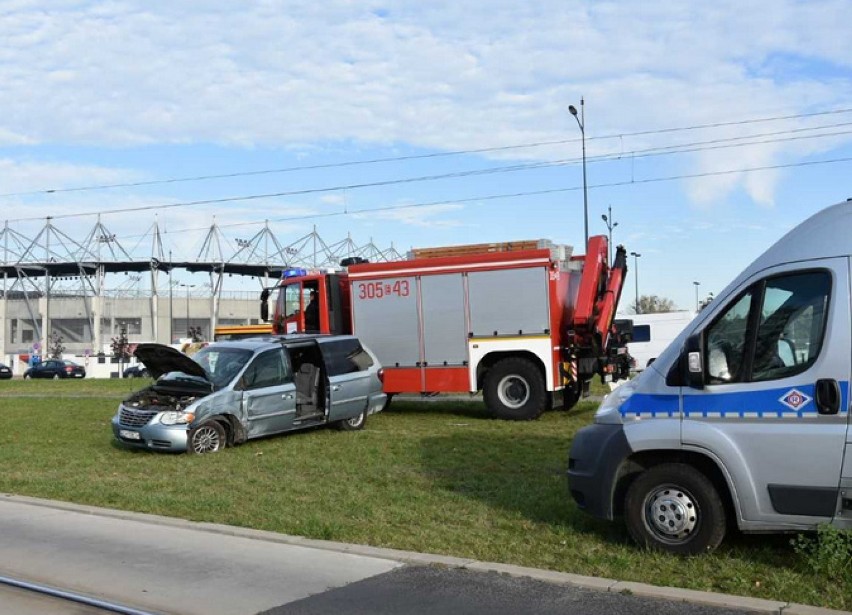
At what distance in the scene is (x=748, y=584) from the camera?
19.5ft

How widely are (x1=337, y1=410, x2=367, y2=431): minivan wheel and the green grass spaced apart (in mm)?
240

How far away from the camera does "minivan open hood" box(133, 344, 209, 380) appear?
13.4m

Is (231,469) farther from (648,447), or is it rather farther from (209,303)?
(209,303)

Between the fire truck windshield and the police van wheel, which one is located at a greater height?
the fire truck windshield

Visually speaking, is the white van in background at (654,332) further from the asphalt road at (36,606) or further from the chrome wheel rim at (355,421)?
the asphalt road at (36,606)

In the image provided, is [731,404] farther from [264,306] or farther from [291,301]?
[264,306]

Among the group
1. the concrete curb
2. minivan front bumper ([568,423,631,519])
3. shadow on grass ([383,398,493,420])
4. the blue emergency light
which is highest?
the blue emergency light

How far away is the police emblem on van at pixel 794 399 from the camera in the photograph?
619 cm

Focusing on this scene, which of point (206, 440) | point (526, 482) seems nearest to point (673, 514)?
point (526, 482)

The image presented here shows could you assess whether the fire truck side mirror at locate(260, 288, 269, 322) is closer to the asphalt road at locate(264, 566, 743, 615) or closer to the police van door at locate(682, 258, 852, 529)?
the asphalt road at locate(264, 566, 743, 615)

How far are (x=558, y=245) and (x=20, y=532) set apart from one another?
1124 cm

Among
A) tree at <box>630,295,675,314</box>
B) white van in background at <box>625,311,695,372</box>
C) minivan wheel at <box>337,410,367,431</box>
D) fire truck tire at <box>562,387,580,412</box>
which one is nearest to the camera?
minivan wheel at <box>337,410,367,431</box>

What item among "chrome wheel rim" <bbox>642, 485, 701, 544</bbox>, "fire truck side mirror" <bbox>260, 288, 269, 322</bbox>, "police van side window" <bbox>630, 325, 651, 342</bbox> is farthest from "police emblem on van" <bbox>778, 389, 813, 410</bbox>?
"police van side window" <bbox>630, 325, 651, 342</bbox>

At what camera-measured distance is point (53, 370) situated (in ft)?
202
